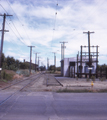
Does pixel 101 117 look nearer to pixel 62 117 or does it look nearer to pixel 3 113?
pixel 62 117

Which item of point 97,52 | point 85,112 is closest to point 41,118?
point 85,112

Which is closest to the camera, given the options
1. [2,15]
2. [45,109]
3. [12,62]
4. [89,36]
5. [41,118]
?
[41,118]

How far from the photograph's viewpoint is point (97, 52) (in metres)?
37.3

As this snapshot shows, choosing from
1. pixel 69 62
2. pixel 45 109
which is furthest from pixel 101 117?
pixel 69 62

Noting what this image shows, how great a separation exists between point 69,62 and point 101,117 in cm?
4164

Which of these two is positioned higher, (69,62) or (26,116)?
(69,62)

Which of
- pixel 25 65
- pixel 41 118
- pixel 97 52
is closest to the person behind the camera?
pixel 41 118

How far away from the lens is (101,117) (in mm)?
6891

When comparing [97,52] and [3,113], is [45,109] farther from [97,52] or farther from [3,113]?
[97,52]

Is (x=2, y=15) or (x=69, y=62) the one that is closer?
(x=2, y=15)

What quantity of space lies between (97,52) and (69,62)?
12.6 m

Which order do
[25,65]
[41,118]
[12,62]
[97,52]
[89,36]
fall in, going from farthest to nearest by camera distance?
[25,65] < [12,62] < [97,52] < [89,36] < [41,118]

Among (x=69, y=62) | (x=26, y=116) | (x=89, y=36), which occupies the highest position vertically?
(x=89, y=36)

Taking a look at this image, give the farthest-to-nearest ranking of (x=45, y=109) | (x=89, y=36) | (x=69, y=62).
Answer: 1. (x=69, y=62)
2. (x=89, y=36)
3. (x=45, y=109)
